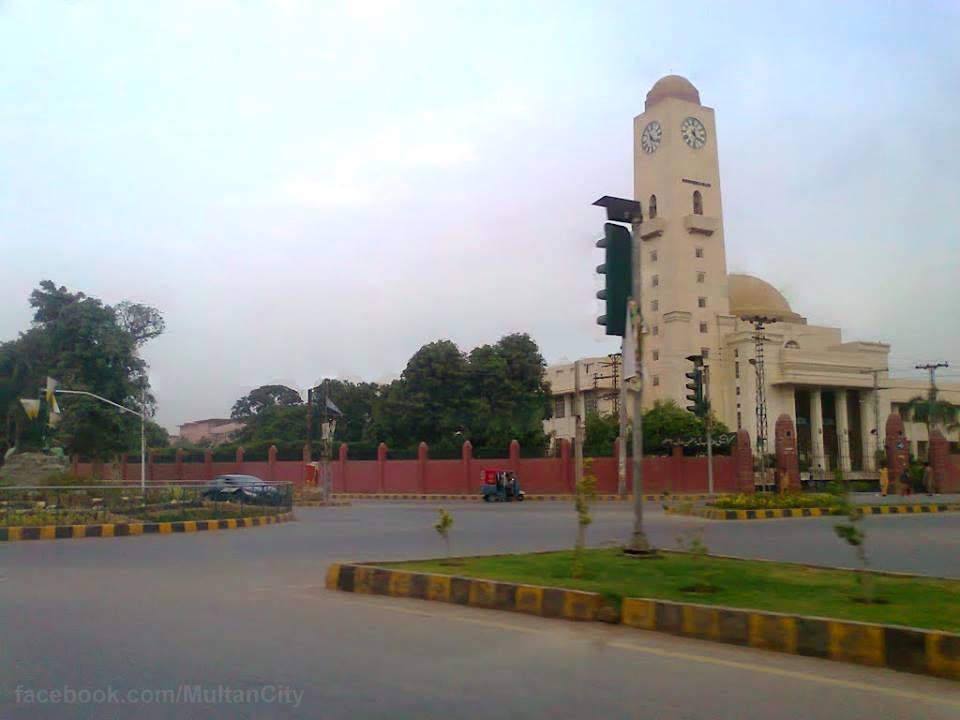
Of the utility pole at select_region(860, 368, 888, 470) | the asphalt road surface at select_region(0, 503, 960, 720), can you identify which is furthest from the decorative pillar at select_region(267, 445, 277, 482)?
the asphalt road surface at select_region(0, 503, 960, 720)

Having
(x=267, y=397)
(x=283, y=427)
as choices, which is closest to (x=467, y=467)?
(x=283, y=427)

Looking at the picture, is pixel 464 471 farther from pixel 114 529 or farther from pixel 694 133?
pixel 694 133

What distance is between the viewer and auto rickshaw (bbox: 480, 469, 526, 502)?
4497cm

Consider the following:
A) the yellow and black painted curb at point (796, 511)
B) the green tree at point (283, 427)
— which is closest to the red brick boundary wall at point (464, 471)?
the yellow and black painted curb at point (796, 511)

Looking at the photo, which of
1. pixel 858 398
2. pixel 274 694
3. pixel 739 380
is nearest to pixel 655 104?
pixel 739 380

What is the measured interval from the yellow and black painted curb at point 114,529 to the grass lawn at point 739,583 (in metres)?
11.7

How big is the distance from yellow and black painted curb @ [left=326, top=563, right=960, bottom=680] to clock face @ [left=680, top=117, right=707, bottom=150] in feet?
218

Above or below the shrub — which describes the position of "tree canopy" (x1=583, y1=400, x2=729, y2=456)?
above

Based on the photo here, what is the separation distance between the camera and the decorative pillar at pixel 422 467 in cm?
5097

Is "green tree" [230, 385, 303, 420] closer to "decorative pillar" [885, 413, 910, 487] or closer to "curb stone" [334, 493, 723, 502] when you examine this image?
"curb stone" [334, 493, 723, 502]

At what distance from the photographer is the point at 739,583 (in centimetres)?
952

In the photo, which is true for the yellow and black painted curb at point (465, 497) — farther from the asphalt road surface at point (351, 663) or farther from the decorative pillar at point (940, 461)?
the asphalt road surface at point (351, 663)

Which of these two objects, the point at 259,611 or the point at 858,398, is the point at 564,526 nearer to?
the point at 259,611

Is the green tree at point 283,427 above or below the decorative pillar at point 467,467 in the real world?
above
